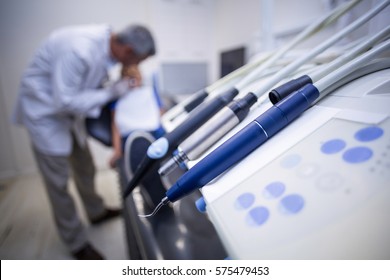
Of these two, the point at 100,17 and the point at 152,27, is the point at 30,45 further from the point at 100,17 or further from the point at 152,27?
the point at 152,27

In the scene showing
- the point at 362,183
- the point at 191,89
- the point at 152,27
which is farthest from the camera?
the point at 191,89

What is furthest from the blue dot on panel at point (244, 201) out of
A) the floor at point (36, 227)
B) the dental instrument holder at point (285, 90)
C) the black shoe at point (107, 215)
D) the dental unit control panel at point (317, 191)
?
the black shoe at point (107, 215)

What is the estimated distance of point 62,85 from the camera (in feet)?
2.18

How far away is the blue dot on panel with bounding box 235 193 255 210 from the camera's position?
159 millimetres

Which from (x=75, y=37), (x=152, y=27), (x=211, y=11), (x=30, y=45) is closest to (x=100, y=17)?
(x=152, y=27)

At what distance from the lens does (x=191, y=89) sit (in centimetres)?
187

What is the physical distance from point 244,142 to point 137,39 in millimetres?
708

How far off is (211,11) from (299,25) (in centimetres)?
86

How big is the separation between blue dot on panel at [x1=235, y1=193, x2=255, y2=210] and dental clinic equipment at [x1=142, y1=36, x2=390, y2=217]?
4cm

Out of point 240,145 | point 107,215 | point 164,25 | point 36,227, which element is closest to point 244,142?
point 240,145

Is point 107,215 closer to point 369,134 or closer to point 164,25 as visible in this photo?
point 369,134

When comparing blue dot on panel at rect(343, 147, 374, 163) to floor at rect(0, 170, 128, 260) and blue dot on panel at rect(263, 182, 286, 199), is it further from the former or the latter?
floor at rect(0, 170, 128, 260)
